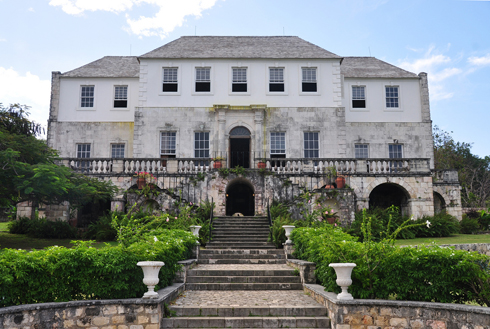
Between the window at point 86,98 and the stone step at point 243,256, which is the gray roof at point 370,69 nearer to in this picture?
the window at point 86,98

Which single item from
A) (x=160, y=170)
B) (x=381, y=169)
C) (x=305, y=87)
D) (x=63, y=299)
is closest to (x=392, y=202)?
(x=381, y=169)

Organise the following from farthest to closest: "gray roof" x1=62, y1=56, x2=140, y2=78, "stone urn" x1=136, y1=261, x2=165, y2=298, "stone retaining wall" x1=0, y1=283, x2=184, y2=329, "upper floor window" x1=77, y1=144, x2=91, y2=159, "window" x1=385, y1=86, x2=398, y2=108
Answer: "window" x1=385, y1=86, x2=398, y2=108 → "gray roof" x1=62, y1=56, x2=140, y2=78 → "upper floor window" x1=77, y1=144, x2=91, y2=159 → "stone urn" x1=136, y1=261, x2=165, y2=298 → "stone retaining wall" x1=0, y1=283, x2=184, y2=329

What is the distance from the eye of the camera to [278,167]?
22.2m

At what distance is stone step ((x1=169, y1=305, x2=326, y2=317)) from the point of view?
30.2 ft

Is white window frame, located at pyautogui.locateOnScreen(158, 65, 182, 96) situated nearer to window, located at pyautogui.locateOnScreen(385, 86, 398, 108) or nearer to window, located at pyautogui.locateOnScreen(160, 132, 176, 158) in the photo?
window, located at pyautogui.locateOnScreen(160, 132, 176, 158)

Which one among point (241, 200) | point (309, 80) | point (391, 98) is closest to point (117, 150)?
point (241, 200)

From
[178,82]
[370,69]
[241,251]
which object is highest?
[370,69]

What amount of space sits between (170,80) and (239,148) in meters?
6.16

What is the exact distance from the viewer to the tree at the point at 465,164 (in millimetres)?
39281

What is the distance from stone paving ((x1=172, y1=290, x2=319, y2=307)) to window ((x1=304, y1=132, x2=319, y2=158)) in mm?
15664

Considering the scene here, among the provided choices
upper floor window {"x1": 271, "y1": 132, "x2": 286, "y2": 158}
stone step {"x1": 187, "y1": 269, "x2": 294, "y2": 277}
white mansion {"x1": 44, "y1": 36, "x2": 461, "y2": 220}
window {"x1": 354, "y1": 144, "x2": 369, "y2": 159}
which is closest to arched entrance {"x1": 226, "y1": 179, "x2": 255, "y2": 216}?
white mansion {"x1": 44, "y1": 36, "x2": 461, "y2": 220}

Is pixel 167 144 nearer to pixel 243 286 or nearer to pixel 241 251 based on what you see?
pixel 241 251

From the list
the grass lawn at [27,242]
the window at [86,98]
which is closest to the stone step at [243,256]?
the grass lawn at [27,242]

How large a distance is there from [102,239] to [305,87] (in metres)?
15.5
